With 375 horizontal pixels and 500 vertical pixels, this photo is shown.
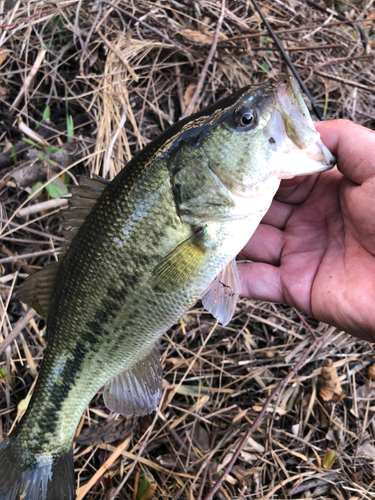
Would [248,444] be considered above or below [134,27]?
below

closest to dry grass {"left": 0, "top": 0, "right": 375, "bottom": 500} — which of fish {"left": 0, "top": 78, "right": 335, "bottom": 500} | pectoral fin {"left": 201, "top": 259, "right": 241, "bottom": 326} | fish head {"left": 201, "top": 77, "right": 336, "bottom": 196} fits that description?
fish {"left": 0, "top": 78, "right": 335, "bottom": 500}

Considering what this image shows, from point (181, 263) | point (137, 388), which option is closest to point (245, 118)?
point (181, 263)

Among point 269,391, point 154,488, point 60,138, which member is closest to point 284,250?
point 269,391

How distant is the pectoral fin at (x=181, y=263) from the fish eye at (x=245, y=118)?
1.80 ft

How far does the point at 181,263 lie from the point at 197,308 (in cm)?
137

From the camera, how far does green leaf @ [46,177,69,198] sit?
2965 millimetres

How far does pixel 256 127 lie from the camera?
5.38 ft

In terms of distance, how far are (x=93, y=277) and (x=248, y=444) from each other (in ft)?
6.30

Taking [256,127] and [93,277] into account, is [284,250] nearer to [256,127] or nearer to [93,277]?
[256,127]

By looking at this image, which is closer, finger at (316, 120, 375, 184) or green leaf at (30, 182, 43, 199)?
finger at (316, 120, 375, 184)

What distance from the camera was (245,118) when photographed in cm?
165

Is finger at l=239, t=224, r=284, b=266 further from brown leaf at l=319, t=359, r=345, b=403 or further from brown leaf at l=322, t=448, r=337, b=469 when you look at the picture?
brown leaf at l=322, t=448, r=337, b=469

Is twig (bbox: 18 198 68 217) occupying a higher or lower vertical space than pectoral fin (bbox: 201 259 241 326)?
higher

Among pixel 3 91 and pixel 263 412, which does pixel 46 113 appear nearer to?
pixel 3 91
